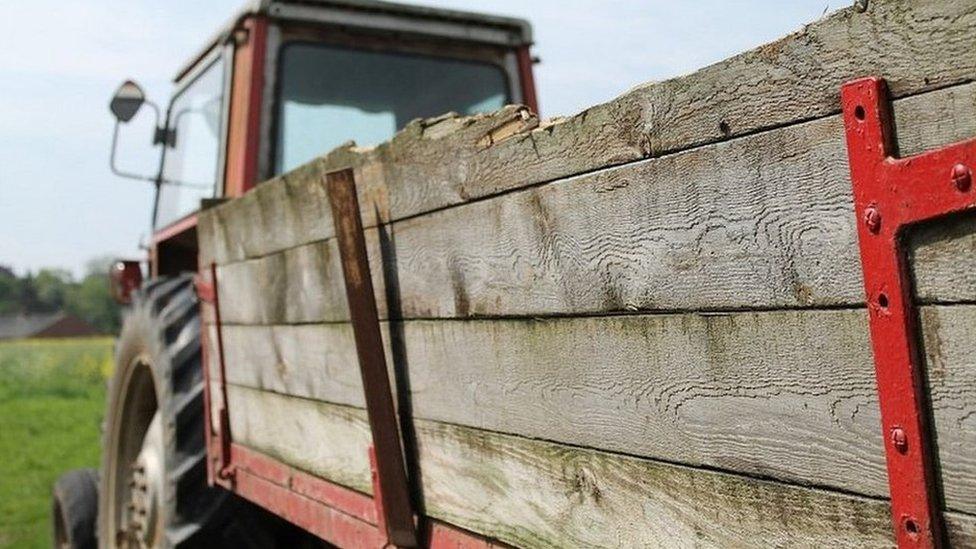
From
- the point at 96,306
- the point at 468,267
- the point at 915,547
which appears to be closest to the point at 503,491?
the point at 468,267

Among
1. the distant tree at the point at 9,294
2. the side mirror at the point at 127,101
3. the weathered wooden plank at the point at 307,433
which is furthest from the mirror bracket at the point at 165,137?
the distant tree at the point at 9,294

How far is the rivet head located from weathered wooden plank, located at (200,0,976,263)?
8cm

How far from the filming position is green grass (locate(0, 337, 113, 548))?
7.85 meters

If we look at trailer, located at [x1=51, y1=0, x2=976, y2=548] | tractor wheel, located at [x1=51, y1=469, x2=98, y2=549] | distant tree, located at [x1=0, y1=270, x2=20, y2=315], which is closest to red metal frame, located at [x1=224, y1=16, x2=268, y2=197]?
trailer, located at [x1=51, y1=0, x2=976, y2=548]

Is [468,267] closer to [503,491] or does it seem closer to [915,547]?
A: [503,491]

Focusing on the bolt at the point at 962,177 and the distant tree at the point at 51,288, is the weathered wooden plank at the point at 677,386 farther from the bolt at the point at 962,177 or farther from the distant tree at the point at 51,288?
the distant tree at the point at 51,288

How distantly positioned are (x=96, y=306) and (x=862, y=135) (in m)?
77.6

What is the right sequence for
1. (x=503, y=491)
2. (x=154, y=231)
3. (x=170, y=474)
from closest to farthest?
(x=503, y=491) < (x=170, y=474) < (x=154, y=231)

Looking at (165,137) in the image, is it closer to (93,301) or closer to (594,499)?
(594,499)

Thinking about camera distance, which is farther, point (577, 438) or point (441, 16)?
point (441, 16)

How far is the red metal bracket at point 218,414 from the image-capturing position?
287cm

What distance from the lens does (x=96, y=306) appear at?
74.0 m

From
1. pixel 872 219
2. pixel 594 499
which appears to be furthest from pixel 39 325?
pixel 872 219

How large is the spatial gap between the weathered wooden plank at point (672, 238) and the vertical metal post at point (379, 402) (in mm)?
65
